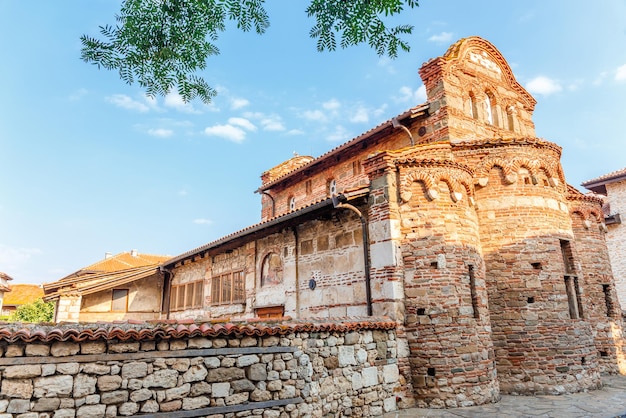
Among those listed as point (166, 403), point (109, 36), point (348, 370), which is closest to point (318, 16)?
point (109, 36)

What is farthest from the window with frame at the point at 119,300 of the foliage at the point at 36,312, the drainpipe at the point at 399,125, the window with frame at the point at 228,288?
the drainpipe at the point at 399,125

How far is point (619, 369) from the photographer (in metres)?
12.3

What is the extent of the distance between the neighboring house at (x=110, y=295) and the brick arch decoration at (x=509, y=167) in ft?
45.4

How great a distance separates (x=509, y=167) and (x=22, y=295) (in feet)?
137

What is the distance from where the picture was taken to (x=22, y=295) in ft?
123

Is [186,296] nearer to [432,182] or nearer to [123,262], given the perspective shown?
[123,262]

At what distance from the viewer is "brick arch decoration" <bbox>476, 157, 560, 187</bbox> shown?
998cm

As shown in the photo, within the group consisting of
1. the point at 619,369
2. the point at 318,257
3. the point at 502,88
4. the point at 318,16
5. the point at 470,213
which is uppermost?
the point at 502,88

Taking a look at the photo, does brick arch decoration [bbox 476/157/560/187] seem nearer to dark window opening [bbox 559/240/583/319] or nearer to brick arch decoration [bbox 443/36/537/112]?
dark window opening [bbox 559/240/583/319]

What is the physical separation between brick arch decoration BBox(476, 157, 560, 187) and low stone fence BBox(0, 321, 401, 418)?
490cm

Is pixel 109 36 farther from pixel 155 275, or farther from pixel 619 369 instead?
pixel 155 275

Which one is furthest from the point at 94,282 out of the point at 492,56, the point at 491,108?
the point at 492,56

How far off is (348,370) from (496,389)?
346cm

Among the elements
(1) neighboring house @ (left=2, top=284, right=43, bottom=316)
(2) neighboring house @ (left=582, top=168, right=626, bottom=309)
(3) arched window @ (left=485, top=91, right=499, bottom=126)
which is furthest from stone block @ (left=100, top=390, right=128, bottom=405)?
(1) neighboring house @ (left=2, top=284, right=43, bottom=316)
